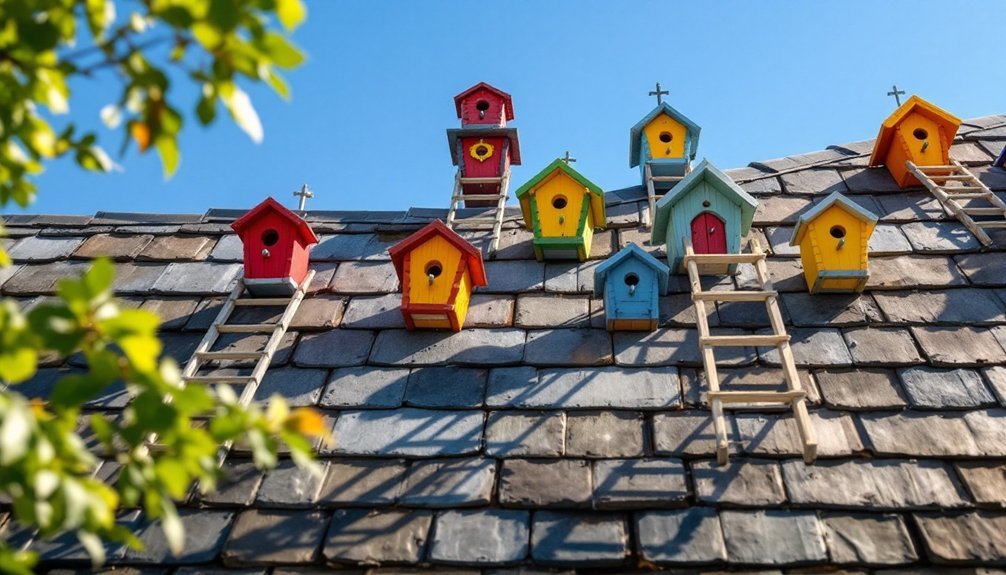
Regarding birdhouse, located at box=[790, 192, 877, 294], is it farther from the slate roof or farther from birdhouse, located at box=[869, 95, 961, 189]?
birdhouse, located at box=[869, 95, 961, 189]

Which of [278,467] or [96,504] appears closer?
[96,504]

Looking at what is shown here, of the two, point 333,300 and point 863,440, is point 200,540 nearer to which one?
point 333,300

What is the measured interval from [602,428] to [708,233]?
1280mm

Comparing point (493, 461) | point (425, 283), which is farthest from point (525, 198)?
point (493, 461)

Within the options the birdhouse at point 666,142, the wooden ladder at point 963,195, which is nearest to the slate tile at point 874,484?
the wooden ladder at point 963,195

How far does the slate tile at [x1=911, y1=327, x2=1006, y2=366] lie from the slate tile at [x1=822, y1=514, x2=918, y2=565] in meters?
0.95

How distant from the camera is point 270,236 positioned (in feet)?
12.9

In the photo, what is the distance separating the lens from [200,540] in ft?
8.61

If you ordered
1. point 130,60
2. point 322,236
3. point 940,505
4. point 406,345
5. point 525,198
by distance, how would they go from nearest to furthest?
point 130,60, point 940,505, point 406,345, point 525,198, point 322,236

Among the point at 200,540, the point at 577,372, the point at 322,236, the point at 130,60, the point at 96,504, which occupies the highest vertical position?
the point at 322,236

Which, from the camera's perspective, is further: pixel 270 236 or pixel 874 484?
pixel 270 236

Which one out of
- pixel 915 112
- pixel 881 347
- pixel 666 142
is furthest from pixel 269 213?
pixel 915 112

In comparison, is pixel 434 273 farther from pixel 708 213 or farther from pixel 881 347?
pixel 881 347

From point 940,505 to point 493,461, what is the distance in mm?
1558
